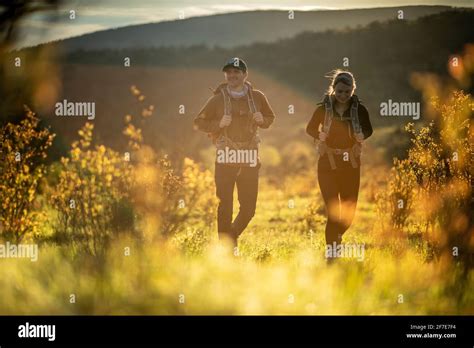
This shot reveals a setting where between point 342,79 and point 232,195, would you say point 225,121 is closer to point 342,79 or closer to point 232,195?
point 232,195

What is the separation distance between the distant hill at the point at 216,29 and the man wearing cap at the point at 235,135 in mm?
1933

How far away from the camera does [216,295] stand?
7.36 meters

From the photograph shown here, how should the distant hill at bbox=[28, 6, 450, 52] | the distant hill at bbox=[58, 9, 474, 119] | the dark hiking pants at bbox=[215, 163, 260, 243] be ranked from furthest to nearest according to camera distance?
the distant hill at bbox=[58, 9, 474, 119] → the distant hill at bbox=[28, 6, 450, 52] → the dark hiking pants at bbox=[215, 163, 260, 243]

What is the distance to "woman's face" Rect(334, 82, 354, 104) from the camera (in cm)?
763

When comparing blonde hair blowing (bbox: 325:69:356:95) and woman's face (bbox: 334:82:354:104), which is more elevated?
blonde hair blowing (bbox: 325:69:356:95)

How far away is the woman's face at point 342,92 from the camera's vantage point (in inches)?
300

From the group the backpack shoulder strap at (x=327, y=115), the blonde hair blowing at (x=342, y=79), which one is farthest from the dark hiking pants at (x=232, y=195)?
the blonde hair blowing at (x=342, y=79)

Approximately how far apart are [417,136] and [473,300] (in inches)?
85.6

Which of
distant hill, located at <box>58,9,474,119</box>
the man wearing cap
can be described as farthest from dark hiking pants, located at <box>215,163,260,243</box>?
distant hill, located at <box>58,9,474,119</box>

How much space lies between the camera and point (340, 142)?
25.3 feet

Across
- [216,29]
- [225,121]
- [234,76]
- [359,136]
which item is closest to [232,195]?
[225,121]

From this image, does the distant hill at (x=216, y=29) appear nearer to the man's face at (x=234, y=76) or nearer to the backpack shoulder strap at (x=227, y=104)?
the man's face at (x=234, y=76)

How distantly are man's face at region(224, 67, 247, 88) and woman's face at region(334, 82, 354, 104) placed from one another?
1.18 meters

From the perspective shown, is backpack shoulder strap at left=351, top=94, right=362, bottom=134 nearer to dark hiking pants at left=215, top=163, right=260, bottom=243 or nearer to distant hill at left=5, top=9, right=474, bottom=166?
dark hiking pants at left=215, top=163, right=260, bottom=243
